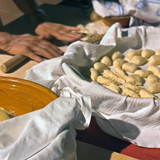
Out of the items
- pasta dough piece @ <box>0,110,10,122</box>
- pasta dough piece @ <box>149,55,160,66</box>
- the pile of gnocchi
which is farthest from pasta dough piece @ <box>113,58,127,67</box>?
pasta dough piece @ <box>0,110,10,122</box>

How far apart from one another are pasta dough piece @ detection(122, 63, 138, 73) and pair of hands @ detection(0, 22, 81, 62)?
33 centimetres

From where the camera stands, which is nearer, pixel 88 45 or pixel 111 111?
pixel 111 111

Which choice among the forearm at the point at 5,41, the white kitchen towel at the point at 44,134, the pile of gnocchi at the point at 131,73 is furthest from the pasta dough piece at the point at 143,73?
the forearm at the point at 5,41

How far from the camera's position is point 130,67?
78 centimetres

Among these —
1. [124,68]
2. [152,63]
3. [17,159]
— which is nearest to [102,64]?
[124,68]

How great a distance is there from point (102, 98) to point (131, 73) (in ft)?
0.84

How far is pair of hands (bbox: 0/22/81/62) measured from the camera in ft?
3.21

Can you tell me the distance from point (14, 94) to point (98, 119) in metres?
0.26

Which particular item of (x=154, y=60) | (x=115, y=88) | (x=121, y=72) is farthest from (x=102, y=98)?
(x=154, y=60)

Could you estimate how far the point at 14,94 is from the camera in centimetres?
56

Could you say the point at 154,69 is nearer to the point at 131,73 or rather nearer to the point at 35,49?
the point at 131,73

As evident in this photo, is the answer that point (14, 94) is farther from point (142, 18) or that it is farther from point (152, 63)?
point (142, 18)

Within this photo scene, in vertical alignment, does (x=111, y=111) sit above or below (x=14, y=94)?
below

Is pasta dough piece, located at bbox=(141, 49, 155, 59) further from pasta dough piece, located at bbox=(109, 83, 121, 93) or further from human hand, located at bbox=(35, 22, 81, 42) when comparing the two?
human hand, located at bbox=(35, 22, 81, 42)
